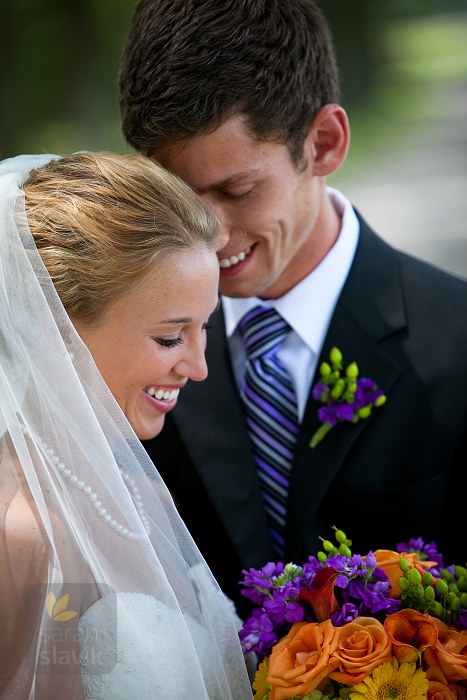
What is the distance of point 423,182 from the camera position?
7301 millimetres

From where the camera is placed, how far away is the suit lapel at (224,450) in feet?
8.93

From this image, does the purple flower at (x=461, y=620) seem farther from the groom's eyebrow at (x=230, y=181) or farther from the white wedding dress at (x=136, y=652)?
the groom's eyebrow at (x=230, y=181)

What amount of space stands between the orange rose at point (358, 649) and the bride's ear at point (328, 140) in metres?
1.38

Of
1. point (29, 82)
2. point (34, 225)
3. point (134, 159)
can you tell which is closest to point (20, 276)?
point (34, 225)

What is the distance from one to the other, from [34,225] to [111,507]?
65 cm

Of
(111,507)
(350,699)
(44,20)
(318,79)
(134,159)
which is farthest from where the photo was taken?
(44,20)

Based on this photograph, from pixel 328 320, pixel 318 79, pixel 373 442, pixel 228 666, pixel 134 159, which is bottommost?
pixel 228 666

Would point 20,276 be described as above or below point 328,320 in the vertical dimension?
above

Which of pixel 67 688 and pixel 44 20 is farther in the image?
pixel 44 20

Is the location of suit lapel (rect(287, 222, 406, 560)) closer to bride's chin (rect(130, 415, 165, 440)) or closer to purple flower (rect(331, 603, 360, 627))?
bride's chin (rect(130, 415, 165, 440))

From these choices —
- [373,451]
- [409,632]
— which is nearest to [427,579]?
[409,632]

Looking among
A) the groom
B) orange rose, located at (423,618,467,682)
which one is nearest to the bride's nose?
the groom

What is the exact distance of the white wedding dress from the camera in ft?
6.35

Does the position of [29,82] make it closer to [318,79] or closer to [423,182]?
[423,182]
